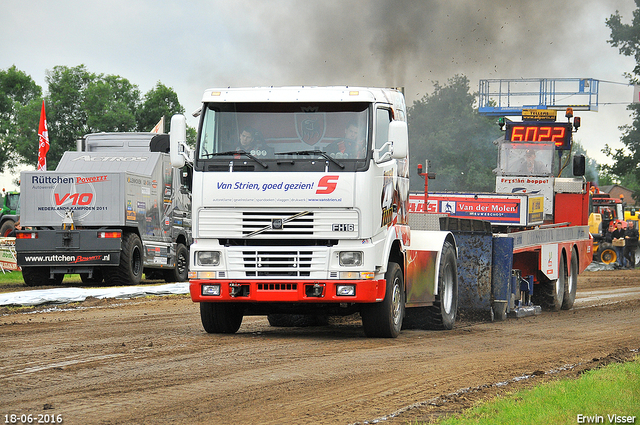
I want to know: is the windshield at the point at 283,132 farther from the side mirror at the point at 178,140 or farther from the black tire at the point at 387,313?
the black tire at the point at 387,313

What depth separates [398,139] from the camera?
35.8 ft

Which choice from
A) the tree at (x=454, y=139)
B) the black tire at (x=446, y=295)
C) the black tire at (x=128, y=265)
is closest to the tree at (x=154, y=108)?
the tree at (x=454, y=139)

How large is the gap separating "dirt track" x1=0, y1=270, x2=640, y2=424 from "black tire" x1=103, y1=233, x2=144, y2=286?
21.0 feet

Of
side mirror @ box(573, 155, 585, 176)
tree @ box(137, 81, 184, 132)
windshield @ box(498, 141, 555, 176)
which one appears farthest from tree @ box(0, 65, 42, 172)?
side mirror @ box(573, 155, 585, 176)

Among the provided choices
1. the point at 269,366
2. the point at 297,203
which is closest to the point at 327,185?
the point at 297,203

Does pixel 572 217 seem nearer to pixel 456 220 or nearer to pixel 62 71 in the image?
pixel 456 220

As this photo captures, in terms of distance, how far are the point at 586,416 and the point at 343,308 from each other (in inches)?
203

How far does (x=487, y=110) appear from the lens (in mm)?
50531

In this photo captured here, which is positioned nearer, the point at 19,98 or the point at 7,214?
the point at 7,214

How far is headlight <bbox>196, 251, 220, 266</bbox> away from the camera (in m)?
10.9

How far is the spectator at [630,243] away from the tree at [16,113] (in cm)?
2870

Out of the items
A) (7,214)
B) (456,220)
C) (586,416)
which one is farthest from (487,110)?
(586,416)

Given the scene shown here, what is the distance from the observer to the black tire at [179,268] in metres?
24.2

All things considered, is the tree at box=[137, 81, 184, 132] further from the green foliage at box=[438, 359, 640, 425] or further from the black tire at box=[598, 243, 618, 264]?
the green foliage at box=[438, 359, 640, 425]
